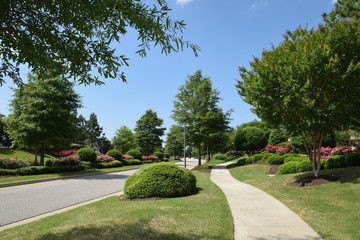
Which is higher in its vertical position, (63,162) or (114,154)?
(114,154)

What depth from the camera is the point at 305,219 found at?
6.54 m

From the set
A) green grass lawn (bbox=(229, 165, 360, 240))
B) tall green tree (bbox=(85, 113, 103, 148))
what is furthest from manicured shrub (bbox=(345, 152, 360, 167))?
tall green tree (bbox=(85, 113, 103, 148))

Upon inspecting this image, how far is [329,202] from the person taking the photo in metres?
8.34

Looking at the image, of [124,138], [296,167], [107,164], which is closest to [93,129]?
[124,138]

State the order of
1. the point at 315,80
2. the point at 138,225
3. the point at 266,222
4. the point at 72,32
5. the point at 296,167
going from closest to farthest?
the point at 72,32 → the point at 138,225 → the point at 266,222 → the point at 315,80 → the point at 296,167

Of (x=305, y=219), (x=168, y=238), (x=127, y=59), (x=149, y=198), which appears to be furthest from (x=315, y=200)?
(x=127, y=59)

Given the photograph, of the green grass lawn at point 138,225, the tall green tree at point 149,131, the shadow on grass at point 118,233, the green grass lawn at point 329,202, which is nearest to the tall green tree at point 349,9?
the green grass lawn at point 329,202

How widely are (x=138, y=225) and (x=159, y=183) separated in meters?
3.65

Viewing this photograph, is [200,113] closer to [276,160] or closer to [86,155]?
[276,160]

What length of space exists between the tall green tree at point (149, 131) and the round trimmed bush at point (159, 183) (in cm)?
4437

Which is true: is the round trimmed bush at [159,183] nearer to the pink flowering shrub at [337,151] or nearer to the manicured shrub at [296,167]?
the manicured shrub at [296,167]

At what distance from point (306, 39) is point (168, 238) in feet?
33.3

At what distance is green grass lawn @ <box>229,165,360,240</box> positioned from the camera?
5652 mm

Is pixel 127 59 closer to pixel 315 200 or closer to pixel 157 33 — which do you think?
pixel 157 33
